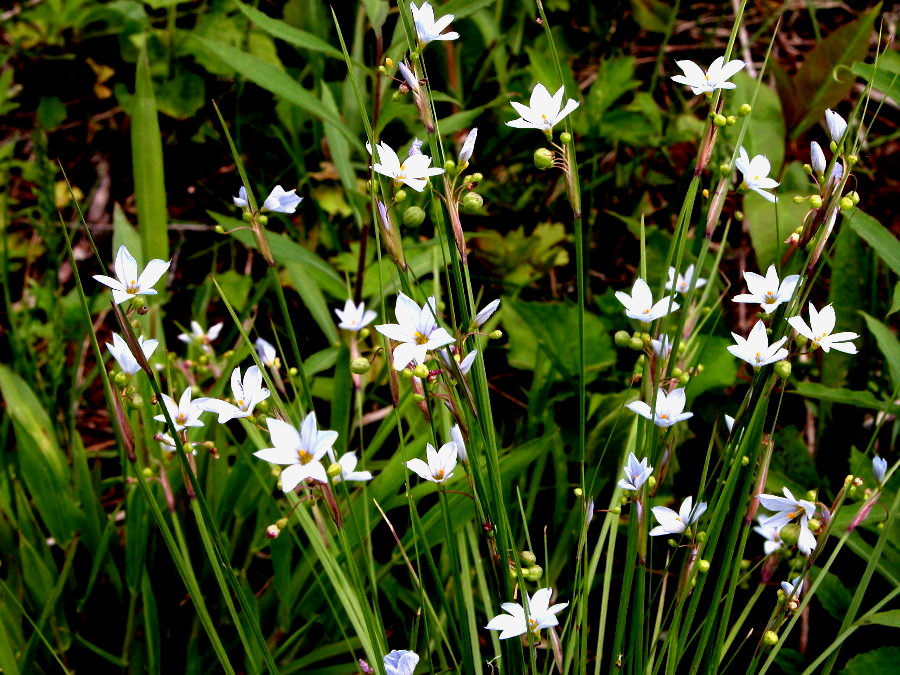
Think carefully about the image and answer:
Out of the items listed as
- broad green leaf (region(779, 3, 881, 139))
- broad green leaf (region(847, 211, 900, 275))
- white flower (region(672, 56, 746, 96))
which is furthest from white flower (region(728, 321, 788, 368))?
broad green leaf (region(779, 3, 881, 139))

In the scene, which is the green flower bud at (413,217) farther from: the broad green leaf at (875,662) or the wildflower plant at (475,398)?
the broad green leaf at (875,662)

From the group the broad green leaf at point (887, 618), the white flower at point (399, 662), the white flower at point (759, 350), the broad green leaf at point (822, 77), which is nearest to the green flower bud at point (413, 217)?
the white flower at point (759, 350)

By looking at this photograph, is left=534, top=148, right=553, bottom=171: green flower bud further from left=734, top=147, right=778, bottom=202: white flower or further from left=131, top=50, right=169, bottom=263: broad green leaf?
left=131, top=50, right=169, bottom=263: broad green leaf

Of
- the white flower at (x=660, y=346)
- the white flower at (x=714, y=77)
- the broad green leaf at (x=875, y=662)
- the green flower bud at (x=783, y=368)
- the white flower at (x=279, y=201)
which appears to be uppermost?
the white flower at (x=714, y=77)

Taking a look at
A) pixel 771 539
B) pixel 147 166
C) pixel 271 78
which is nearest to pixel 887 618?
pixel 771 539

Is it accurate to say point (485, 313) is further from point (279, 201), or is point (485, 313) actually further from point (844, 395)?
point (844, 395)

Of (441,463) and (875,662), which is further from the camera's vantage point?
(875,662)
